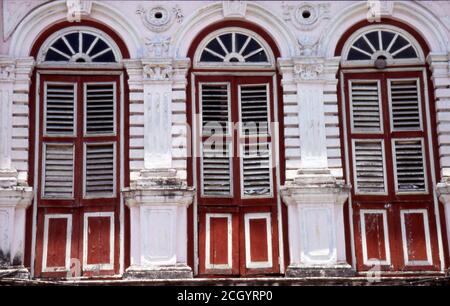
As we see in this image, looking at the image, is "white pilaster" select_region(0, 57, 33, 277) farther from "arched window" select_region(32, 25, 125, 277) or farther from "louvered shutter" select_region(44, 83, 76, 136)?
"louvered shutter" select_region(44, 83, 76, 136)

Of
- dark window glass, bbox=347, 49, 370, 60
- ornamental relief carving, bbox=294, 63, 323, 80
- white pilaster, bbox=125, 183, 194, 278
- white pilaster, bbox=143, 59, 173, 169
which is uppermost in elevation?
dark window glass, bbox=347, 49, 370, 60

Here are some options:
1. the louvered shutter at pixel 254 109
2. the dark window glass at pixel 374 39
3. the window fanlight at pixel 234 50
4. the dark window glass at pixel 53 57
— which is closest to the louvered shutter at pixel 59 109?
the dark window glass at pixel 53 57

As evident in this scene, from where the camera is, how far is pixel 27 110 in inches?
517

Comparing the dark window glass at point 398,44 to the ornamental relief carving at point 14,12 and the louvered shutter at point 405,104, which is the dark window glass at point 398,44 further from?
the ornamental relief carving at point 14,12

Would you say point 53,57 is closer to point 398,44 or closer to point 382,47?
point 382,47

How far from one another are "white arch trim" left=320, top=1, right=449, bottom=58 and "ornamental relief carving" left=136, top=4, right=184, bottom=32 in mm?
2172

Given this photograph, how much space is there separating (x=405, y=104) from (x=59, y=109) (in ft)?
16.5

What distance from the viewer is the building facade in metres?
12.8

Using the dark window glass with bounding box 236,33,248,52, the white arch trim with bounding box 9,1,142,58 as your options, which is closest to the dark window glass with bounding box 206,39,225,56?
the dark window glass with bounding box 236,33,248,52

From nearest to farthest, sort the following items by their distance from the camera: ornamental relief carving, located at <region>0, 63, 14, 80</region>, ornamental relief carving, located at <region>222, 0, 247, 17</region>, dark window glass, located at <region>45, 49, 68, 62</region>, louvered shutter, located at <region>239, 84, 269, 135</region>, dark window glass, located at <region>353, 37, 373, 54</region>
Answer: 1. ornamental relief carving, located at <region>0, 63, 14, 80</region>
2. louvered shutter, located at <region>239, 84, 269, 135</region>
3. dark window glass, located at <region>45, 49, 68, 62</region>
4. ornamental relief carving, located at <region>222, 0, 247, 17</region>
5. dark window glass, located at <region>353, 37, 373, 54</region>

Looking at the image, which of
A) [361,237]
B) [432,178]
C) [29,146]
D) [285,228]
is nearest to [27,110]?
[29,146]

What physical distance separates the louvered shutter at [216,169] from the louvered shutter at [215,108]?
234 millimetres
